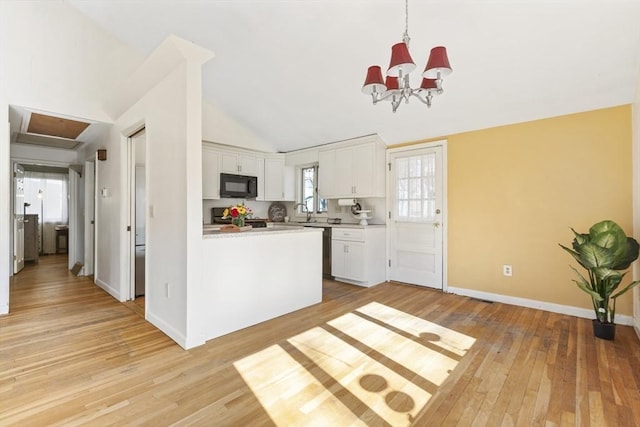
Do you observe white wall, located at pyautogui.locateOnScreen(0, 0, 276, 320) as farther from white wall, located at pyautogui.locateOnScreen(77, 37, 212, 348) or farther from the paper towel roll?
the paper towel roll

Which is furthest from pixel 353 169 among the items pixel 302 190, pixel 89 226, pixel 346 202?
pixel 89 226

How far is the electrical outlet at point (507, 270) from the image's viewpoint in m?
3.50

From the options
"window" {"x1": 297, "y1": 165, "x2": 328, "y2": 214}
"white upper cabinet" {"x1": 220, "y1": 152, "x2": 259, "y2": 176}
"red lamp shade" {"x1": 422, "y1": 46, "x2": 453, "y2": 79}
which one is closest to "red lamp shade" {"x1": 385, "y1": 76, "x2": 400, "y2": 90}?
"red lamp shade" {"x1": 422, "y1": 46, "x2": 453, "y2": 79}

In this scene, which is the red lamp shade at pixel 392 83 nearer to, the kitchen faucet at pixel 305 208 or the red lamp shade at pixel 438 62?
the red lamp shade at pixel 438 62

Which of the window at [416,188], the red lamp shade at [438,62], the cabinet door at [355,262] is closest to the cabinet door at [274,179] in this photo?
the cabinet door at [355,262]

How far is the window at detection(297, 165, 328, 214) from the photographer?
5.53m

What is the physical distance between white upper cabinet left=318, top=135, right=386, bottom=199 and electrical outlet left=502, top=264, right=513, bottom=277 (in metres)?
1.86

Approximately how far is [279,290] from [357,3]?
2.75m

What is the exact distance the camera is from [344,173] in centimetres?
479

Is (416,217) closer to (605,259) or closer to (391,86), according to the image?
(605,259)

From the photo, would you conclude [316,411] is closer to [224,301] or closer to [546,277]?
[224,301]

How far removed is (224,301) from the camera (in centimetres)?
260

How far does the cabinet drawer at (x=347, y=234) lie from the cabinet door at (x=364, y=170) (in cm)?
61

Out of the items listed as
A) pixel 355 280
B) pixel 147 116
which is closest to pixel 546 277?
pixel 355 280
